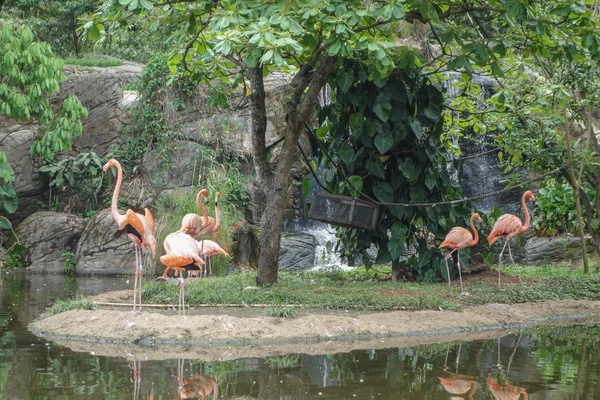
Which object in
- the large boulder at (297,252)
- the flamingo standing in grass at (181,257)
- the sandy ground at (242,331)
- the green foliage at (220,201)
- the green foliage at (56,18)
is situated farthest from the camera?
the green foliage at (56,18)

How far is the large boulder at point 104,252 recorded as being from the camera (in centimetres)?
1515

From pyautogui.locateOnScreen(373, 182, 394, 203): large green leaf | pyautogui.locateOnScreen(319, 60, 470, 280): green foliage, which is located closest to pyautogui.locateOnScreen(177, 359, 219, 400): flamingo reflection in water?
pyautogui.locateOnScreen(319, 60, 470, 280): green foliage

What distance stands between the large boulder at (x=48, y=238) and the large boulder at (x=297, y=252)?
14.1ft

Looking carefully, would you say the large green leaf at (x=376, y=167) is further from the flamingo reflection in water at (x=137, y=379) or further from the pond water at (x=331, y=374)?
the flamingo reflection in water at (x=137, y=379)

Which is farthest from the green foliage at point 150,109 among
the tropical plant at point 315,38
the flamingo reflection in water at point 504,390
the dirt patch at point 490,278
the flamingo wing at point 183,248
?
the flamingo reflection in water at point 504,390

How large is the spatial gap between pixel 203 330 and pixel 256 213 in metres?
9.43

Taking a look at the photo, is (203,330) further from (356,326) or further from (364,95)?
(364,95)

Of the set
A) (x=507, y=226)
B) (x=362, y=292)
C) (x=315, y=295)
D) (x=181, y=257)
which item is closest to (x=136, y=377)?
(x=181, y=257)

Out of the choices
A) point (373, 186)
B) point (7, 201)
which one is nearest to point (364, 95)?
point (373, 186)

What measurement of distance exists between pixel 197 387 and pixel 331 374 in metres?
1.12

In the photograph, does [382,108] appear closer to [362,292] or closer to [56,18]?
[362,292]

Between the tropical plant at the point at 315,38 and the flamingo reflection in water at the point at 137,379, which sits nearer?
the flamingo reflection in water at the point at 137,379

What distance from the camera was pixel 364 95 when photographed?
10867 millimetres

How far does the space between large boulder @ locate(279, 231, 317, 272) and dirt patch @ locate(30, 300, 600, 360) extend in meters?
6.97
